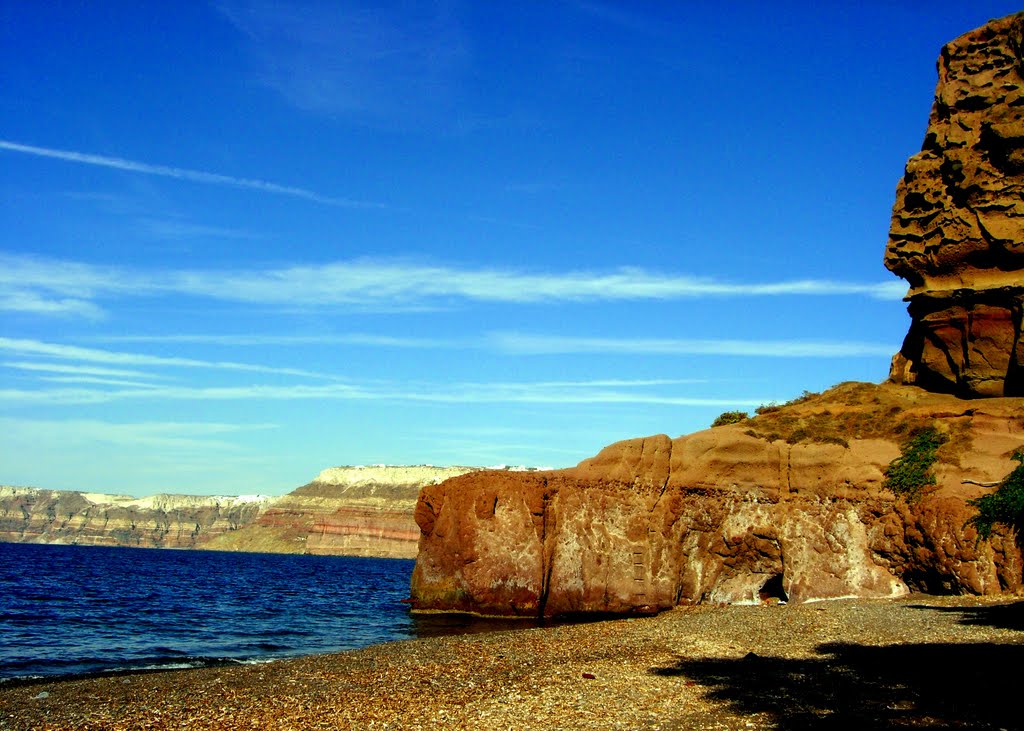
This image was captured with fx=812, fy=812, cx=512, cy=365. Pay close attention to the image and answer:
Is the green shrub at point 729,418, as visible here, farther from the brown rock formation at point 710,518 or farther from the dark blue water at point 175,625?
the dark blue water at point 175,625

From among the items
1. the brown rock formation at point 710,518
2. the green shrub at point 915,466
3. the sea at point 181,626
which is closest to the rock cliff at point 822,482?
the brown rock formation at point 710,518

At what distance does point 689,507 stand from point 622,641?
14.7m

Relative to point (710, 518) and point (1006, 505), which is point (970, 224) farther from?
point (1006, 505)

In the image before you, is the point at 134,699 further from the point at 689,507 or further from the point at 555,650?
the point at 689,507

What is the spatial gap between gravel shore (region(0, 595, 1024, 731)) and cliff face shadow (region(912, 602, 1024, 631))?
8 cm

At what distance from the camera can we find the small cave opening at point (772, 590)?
1492 inches

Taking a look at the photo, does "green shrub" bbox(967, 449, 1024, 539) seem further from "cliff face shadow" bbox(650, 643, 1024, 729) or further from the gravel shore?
"cliff face shadow" bbox(650, 643, 1024, 729)

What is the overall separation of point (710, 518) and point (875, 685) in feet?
73.9

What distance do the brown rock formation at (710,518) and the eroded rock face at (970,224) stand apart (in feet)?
10.0

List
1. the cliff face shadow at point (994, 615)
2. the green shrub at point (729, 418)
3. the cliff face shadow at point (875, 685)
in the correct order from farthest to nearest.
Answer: the green shrub at point (729, 418), the cliff face shadow at point (994, 615), the cliff face shadow at point (875, 685)

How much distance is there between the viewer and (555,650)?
24297 mm

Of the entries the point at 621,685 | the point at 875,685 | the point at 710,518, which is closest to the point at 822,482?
the point at 710,518

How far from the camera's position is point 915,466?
1419 inches

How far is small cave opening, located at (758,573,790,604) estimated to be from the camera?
1492 inches
